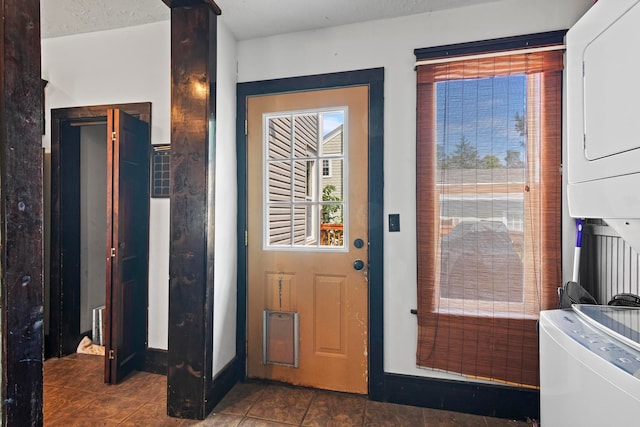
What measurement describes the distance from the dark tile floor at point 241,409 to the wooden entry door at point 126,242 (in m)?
0.20

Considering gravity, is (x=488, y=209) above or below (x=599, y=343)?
above

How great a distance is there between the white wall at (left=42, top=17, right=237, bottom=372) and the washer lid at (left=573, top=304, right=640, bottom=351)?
187cm

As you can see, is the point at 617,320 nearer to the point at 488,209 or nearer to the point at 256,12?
the point at 488,209

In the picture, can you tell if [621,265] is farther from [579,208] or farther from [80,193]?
[80,193]

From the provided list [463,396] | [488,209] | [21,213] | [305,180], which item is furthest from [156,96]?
[463,396]

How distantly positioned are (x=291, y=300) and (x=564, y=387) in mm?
1571

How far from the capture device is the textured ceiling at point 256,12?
1.91m

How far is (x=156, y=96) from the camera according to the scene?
2.37 m

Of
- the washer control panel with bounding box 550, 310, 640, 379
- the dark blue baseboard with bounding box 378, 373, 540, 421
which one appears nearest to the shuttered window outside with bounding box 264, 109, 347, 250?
the dark blue baseboard with bounding box 378, 373, 540, 421

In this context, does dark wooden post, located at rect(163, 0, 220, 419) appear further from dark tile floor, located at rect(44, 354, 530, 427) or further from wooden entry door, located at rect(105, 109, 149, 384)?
wooden entry door, located at rect(105, 109, 149, 384)

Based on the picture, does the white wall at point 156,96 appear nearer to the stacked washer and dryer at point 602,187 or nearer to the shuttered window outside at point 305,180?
the shuttered window outside at point 305,180

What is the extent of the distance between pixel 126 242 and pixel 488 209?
2.49 metres

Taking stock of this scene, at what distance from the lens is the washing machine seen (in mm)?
790

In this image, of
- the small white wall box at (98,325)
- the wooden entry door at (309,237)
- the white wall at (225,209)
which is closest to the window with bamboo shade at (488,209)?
the wooden entry door at (309,237)
